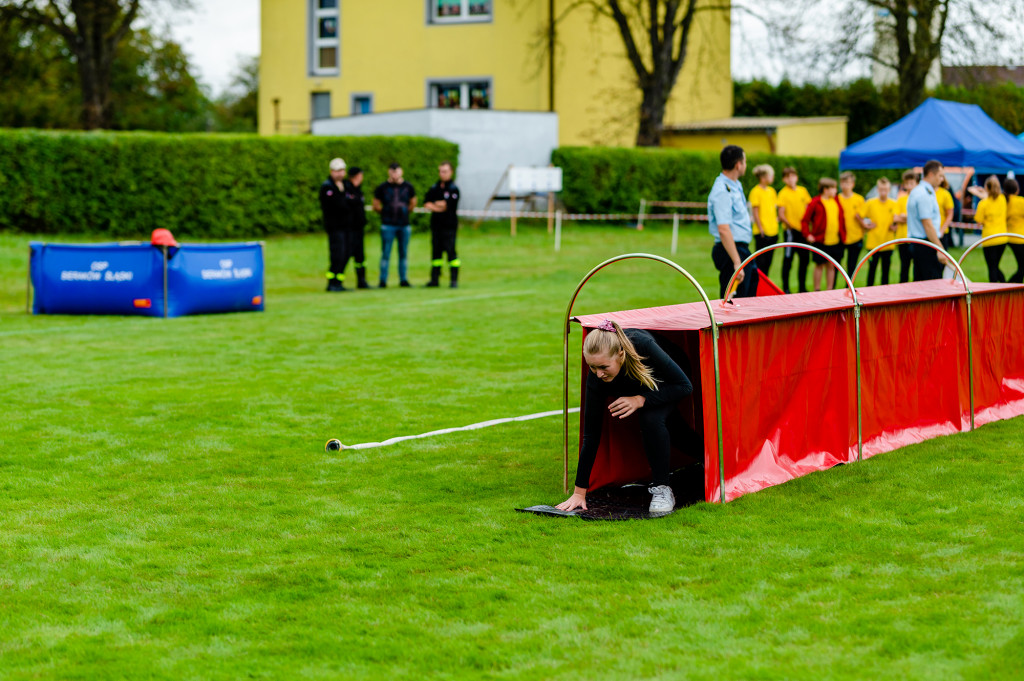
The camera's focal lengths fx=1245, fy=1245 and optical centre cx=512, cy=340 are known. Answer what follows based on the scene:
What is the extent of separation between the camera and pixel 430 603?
5.25 meters

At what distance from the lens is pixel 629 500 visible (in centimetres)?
704

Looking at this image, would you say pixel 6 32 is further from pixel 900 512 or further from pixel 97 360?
pixel 900 512

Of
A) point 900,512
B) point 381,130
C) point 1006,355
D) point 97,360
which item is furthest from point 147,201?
point 900,512

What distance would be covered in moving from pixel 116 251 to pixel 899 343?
10.6 metres

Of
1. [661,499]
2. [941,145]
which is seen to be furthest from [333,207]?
[661,499]

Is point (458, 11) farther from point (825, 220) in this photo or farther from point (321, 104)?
point (825, 220)

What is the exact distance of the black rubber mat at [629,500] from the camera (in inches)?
262

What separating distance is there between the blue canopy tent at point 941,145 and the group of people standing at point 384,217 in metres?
7.70

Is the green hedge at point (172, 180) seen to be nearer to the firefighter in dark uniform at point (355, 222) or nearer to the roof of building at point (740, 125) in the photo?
the firefighter in dark uniform at point (355, 222)

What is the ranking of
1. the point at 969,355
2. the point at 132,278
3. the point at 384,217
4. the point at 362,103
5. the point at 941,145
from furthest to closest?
the point at 362,103 < the point at 941,145 < the point at 384,217 < the point at 132,278 < the point at 969,355

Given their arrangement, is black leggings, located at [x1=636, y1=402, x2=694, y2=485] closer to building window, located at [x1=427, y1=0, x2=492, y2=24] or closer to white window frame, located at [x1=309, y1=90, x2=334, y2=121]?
building window, located at [x1=427, y1=0, x2=492, y2=24]

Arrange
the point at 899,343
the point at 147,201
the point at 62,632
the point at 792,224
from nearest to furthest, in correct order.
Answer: the point at 62,632 → the point at 899,343 → the point at 792,224 → the point at 147,201

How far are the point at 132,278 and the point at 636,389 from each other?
10596 mm

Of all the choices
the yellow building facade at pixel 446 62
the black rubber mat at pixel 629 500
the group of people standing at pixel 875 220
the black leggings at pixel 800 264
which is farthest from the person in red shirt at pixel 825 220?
the yellow building facade at pixel 446 62
